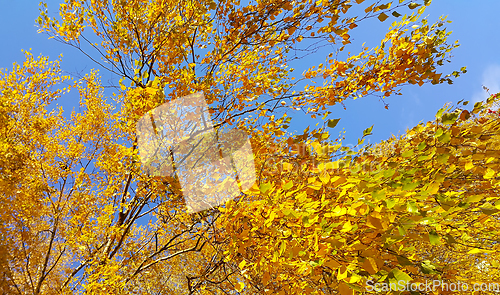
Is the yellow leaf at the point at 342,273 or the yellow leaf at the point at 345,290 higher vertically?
the yellow leaf at the point at 342,273

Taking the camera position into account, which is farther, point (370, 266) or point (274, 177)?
point (274, 177)

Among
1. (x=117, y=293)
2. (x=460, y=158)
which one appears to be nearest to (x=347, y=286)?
(x=460, y=158)

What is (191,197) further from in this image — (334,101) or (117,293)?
(334,101)

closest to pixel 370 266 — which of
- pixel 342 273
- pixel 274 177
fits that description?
pixel 342 273

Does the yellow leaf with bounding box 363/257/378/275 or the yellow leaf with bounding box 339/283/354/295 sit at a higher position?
the yellow leaf with bounding box 363/257/378/275

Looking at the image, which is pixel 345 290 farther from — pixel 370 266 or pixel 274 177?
pixel 274 177

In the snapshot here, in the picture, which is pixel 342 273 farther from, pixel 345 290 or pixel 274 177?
pixel 274 177

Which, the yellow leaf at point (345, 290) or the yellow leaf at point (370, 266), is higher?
the yellow leaf at point (370, 266)

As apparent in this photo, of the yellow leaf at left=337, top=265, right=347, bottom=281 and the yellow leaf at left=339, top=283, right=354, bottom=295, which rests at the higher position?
the yellow leaf at left=337, top=265, right=347, bottom=281

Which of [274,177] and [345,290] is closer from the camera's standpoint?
[345,290]

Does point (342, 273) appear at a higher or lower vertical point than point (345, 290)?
higher

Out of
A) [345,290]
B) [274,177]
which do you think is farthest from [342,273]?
[274,177]

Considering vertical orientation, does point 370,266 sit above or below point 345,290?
above

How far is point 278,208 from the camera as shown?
1.46 m
